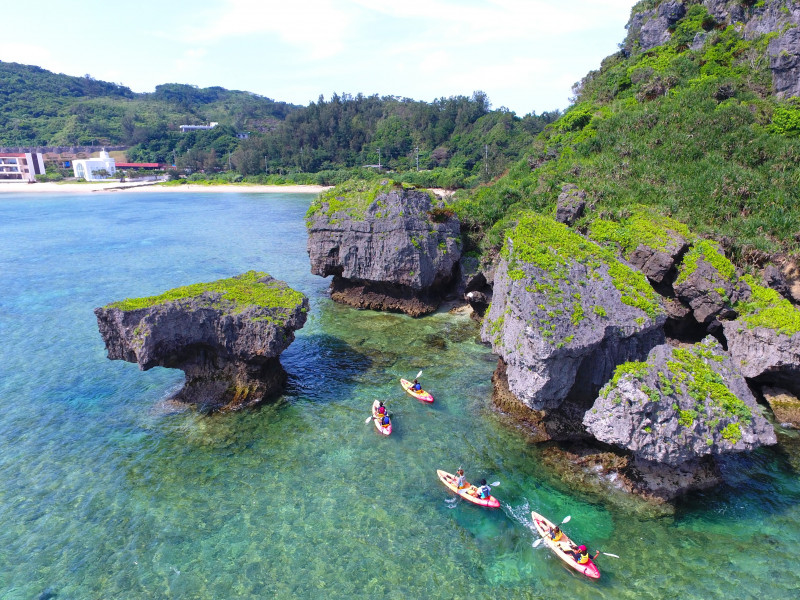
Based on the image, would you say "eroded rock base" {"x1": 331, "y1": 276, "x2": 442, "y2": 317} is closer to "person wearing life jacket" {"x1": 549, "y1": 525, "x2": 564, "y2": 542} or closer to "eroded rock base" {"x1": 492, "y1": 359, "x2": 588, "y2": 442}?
"eroded rock base" {"x1": 492, "y1": 359, "x2": 588, "y2": 442}

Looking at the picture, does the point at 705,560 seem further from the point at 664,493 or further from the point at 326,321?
the point at 326,321

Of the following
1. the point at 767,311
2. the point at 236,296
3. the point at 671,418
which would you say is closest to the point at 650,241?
the point at 767,311

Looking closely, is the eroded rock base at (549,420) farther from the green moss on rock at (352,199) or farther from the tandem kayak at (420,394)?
the green moss on rock at (352,199)

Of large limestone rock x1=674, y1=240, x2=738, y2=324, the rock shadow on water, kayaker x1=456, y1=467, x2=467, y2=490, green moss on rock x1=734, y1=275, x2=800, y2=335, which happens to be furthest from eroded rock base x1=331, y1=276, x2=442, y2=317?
green moss on rock x1=734, y1=275, x2=800, y2=335

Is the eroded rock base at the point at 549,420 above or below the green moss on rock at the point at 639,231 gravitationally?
below

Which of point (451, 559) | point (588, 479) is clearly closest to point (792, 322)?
point (588, 479)

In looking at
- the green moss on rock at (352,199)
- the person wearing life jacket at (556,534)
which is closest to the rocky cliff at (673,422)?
the person wearing life jacket at (556,534)
